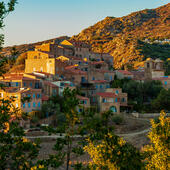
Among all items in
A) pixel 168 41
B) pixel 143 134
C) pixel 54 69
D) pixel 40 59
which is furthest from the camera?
pixel 168 41

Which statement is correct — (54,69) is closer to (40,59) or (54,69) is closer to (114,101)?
(40,59)

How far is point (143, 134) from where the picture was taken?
4053 centimetres

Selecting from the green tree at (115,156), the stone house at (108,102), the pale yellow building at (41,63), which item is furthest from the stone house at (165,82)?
the green tree at (115,156)

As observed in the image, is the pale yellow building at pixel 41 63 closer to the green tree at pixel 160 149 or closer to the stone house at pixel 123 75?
the stone house at pixel 123 75

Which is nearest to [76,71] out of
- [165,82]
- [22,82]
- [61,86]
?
[61,86]

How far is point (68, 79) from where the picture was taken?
53.9 metres

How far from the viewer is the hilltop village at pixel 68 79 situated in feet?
141

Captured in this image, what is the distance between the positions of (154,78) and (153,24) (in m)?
148

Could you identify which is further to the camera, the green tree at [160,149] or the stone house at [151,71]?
the stone house at [151,71]

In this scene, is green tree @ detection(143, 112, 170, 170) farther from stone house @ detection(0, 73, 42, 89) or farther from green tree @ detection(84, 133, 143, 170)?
stone house @ detection(0, 73, 42, 89)

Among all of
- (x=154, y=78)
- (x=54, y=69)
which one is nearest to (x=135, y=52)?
(x=154, y=78)

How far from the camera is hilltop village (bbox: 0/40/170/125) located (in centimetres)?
4306

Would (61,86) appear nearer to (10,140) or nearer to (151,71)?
(151,71)

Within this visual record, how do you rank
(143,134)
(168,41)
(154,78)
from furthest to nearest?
(168,41) → (154,78) → (143,134)
